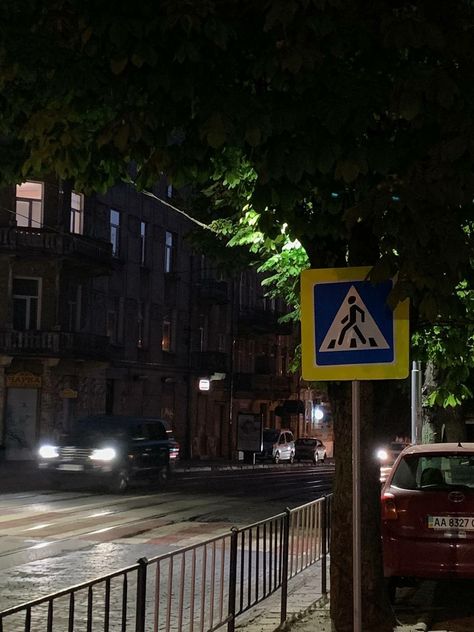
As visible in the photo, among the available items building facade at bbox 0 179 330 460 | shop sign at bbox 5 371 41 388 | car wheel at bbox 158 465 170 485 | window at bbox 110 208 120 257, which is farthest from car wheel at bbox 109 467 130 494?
window at bbox 110 208 120 257

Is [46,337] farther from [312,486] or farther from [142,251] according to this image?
[312,486]

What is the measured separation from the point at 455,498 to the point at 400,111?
5.13 meters

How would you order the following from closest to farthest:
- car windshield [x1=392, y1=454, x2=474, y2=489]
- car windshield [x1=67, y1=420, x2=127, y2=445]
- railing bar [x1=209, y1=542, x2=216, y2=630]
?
1. railing bar [x1=209, y1=542, x2=216, y2=630]
2. car windshield [x1=392, y1=454, x2=474, y2=489]
3. car windshield [x1=67, y1=420, x2=127, y2=445]

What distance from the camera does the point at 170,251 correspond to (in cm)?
5225

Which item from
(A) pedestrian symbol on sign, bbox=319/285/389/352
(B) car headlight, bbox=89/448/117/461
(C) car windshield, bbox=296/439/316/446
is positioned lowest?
(B) car headlight, bbox=89/448/117/461

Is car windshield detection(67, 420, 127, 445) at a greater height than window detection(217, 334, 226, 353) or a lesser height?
lesser

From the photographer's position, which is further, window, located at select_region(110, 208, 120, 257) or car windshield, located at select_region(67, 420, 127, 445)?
window, located at select_region(110, 208, 120, 257)

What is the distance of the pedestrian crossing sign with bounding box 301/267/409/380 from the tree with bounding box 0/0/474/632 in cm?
25

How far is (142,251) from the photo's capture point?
4934 cm

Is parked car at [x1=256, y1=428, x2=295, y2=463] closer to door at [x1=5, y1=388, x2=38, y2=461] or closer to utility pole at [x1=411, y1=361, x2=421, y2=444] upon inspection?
door at [x1=5, y1=388, x2=38, y2=461]

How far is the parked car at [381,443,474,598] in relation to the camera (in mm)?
10125

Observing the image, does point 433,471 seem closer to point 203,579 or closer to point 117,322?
point 203,579

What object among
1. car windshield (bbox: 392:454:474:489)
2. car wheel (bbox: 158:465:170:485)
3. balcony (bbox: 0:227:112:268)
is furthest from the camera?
balcony (bbox: 0:227:112:268)

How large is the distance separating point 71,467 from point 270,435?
97.8 ft
